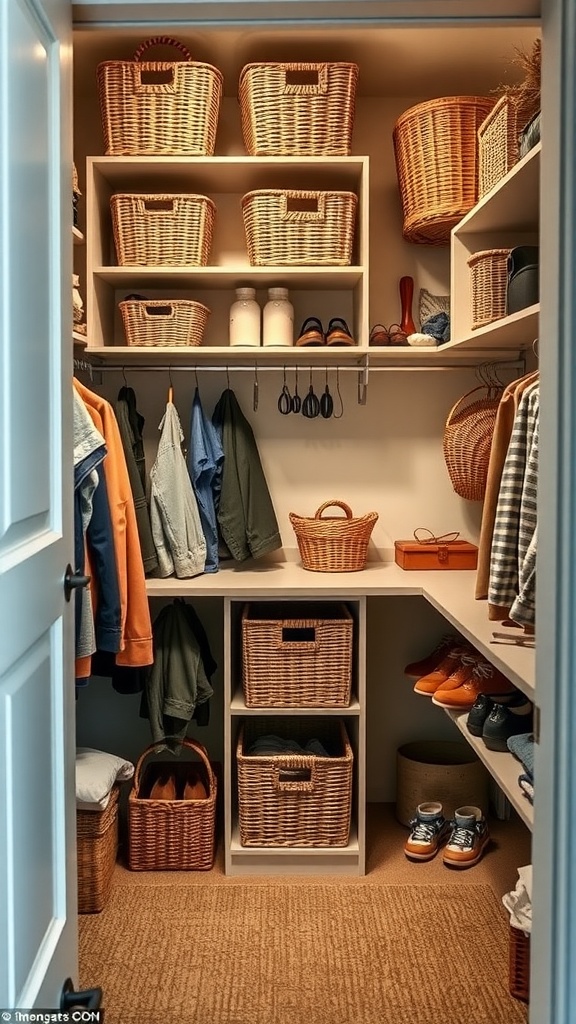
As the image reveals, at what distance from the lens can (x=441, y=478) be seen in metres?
3.39

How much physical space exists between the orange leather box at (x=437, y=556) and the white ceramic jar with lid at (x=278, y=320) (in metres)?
0.81

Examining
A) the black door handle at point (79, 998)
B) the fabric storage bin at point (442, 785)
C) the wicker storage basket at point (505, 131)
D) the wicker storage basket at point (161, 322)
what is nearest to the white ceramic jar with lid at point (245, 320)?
the wicker storage basket at point (161, 322)

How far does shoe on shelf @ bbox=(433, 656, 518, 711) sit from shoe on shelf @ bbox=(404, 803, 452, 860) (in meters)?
0.56

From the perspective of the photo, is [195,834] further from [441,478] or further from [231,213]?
[231,213]

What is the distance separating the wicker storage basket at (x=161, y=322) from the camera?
119 inches

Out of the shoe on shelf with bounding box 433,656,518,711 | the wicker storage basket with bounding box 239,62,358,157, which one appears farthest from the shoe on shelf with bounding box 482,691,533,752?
the wicker storage basket with bounding box 239,62,358,157

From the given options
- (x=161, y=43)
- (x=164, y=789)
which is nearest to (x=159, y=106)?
(x=161, y=43)

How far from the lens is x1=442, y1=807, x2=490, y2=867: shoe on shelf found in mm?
2898

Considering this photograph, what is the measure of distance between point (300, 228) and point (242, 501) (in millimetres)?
903

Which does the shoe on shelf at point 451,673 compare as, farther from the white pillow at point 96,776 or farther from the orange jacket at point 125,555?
the white pillow at point 96,776

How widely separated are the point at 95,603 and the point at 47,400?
0.97 metres

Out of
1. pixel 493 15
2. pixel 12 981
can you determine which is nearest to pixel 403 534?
pixel 493 15

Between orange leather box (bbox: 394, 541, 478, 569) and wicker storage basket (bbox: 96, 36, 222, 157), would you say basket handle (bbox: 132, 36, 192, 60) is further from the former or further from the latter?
orange leather box (bbox: 394, 541, 478, 569)

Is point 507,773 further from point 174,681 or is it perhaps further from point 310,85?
point 310,85
